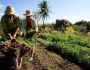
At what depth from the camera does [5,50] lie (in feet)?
5.90

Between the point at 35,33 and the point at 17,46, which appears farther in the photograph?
the point at 35,33

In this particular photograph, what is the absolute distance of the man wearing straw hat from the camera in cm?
228

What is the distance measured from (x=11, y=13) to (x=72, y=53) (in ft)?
9.90

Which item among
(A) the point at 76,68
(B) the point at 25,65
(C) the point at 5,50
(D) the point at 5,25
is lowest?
(A) the point at 76,68

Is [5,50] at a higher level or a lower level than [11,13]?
lower

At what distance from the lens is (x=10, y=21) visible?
2.46 metres

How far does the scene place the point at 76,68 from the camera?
3166 mm

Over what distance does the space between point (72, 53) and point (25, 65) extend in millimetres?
2201

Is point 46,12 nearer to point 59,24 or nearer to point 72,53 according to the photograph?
point 59,24

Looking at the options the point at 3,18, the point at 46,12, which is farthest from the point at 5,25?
the point at 46,12

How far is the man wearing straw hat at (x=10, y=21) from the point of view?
2281 mm

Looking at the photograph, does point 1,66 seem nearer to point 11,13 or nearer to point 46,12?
point 11,13

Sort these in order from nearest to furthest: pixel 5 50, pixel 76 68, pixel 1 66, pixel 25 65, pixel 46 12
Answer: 1. pixel 5 50
2. pixel 1 66
3. pixel 25 65
4. pixel 76 68
5. pixel 46 12

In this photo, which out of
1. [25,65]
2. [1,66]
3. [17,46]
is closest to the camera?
[17,46]
